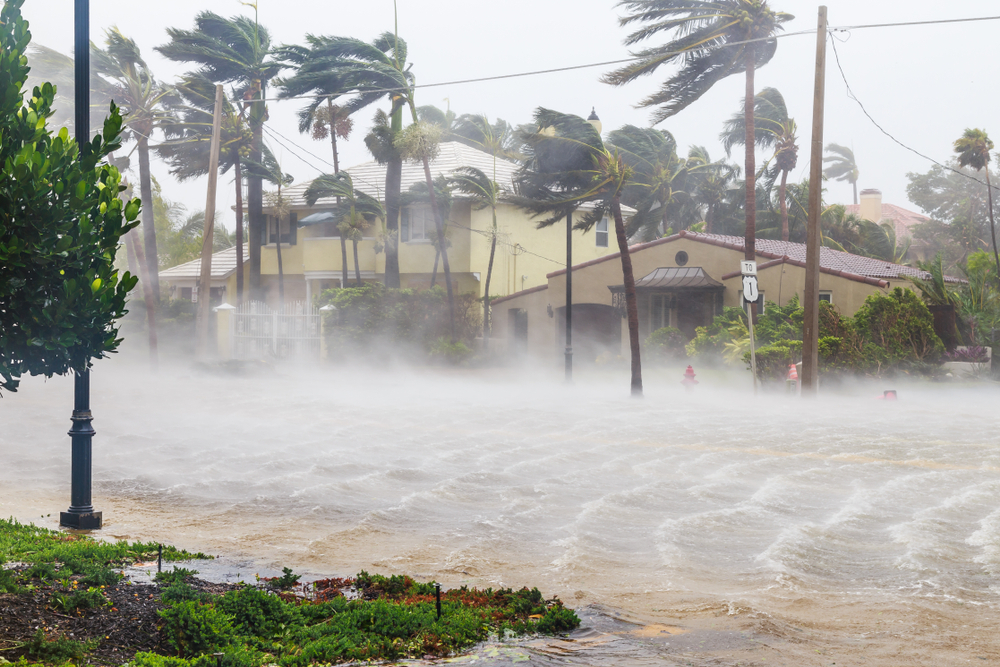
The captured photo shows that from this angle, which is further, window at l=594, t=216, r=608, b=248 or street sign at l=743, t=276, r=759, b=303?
window at l=594, t=216, r=608, b=248

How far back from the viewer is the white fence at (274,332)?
110ft

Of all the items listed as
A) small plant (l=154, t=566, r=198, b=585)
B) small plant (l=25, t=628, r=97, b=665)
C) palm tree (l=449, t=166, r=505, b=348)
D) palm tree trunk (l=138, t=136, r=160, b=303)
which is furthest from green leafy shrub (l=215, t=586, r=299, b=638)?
palm tree trunk (l=138, t=136, r=160, b=303)

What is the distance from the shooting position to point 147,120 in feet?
125

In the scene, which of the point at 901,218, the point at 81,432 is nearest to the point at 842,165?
A: the point at 901,218

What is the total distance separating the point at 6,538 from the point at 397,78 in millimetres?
30677

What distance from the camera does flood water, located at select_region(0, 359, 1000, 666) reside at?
6457 mm

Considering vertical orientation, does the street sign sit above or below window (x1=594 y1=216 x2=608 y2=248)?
below

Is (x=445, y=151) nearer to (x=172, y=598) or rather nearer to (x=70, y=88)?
(x=70, y=88)

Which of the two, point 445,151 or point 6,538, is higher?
point 445,151

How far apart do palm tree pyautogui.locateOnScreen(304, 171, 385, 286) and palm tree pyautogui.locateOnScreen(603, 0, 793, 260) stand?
45.0 feet

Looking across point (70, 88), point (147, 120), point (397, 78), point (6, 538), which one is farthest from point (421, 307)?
point (6, 538)

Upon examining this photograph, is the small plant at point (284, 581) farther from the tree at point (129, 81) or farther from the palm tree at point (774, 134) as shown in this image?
the palm tree at point (774, 134)

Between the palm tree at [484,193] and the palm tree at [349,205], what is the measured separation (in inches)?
141

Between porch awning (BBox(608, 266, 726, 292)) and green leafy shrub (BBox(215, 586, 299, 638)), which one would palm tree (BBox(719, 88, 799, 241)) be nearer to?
porch awning (BBox(608, 266, 726, 292))
